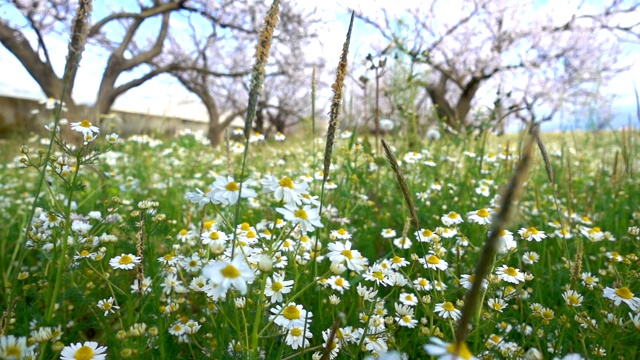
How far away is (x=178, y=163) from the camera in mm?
4156

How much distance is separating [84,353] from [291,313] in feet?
1.45

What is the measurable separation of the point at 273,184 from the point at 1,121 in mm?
17336

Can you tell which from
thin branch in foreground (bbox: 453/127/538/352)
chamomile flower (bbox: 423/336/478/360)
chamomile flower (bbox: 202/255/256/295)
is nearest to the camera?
thin branch in foreground (bbox: 453/127/538/352)

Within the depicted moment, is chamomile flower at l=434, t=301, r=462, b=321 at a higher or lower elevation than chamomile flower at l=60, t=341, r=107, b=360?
higher

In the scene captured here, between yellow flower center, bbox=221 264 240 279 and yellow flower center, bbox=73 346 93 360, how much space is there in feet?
1.31

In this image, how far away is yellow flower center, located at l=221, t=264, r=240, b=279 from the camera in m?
0.69

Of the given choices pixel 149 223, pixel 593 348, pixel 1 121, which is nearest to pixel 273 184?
pixel 149 223

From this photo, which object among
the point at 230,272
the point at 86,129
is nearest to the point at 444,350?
the point at 230,272

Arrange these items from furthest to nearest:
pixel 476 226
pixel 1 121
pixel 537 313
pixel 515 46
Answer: pixel 1 121 < pixel 515 46 < pixel 476 226 < pixel 537 313

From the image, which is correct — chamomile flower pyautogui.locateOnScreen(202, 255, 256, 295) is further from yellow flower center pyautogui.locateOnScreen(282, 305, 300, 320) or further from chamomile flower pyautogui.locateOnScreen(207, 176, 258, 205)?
yellow flower center pyautogui.locateOnScreen(282, 305, 300, 320)

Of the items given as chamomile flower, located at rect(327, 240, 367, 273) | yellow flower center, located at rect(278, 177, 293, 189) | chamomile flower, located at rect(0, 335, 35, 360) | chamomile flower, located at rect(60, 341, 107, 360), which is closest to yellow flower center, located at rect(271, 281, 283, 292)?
chamomile flower, located at rect(327, 240, 367, 273)

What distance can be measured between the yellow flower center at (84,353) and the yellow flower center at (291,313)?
16.4 inches

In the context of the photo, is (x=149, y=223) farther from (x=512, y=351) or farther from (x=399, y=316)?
(x=512, y=351)

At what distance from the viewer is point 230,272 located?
689 millimetres
